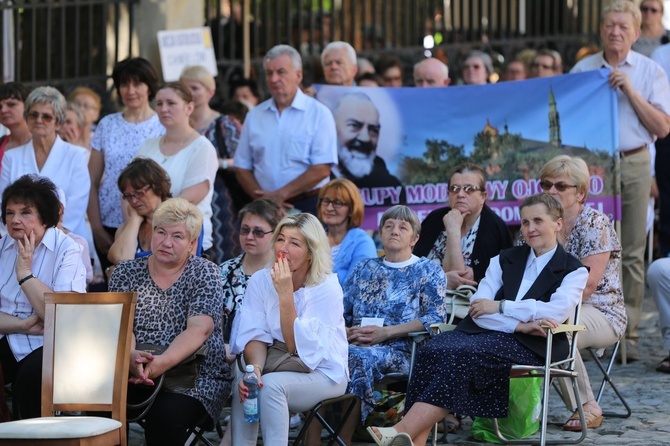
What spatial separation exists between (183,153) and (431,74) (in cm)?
250

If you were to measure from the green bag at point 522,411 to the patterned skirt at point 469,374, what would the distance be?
15.8 inches

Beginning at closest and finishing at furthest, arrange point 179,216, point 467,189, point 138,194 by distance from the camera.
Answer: point 179,216, point 138,194, point 467,189

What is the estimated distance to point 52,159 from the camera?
9.15 meters

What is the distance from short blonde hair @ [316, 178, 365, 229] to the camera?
8688 mm

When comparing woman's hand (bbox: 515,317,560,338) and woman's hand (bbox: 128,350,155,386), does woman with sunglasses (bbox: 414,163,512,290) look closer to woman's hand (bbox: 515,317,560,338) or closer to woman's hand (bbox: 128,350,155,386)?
woman's hand (bbox: 515,317,560,338)

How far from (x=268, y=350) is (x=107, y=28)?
21.6 ft

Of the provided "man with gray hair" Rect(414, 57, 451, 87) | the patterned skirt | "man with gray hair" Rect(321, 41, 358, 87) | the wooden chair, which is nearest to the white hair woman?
the wooden chair

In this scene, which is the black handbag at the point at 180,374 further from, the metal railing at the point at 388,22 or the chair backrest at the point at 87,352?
the metal railing at the point at 388,22

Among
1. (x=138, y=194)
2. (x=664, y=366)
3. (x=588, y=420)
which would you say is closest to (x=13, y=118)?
(x=138, y=194)

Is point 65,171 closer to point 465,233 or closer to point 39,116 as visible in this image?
point 39,116

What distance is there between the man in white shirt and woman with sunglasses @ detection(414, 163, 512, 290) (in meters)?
1.74

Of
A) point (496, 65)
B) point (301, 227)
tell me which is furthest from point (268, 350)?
point (496, 65)

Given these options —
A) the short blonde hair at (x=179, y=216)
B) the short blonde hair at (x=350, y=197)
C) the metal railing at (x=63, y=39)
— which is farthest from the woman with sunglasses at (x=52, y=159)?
the metal railing at (x=63, y=39)

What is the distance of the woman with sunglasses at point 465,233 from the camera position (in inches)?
334
